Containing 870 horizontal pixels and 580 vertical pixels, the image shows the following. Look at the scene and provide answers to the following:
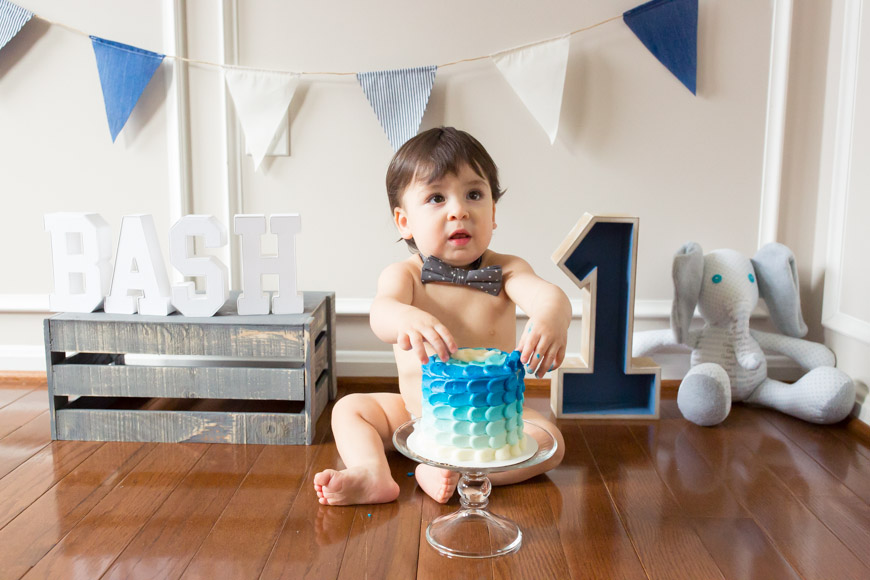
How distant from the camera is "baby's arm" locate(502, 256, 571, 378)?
119cm

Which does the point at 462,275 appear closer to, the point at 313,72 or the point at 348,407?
the point at 348,407

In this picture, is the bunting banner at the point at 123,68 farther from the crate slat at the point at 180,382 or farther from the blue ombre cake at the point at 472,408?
the blue ombre cake at the point at 472,408

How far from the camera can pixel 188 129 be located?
209 centimetres

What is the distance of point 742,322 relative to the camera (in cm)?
192

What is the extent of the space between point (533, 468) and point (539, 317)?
0.37m

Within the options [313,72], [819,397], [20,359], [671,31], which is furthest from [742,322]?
[20,359]

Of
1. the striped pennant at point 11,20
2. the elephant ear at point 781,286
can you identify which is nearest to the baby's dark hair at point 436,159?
the elephant ear at point 781,286

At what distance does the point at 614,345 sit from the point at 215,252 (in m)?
1.18

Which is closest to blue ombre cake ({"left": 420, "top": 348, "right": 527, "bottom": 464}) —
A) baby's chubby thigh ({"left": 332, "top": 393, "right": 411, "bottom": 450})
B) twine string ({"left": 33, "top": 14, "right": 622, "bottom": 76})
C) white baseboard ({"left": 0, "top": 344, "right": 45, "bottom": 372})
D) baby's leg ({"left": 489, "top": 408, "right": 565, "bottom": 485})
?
baby's leg ({"left": 489, "top": 408, "right": 565, "bottom": 485})

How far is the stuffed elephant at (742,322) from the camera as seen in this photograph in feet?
6.18

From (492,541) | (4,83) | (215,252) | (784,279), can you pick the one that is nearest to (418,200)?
(492,541)

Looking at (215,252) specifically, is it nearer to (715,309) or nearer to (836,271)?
(715,309)

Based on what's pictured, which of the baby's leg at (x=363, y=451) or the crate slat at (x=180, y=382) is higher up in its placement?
the crate slat at (x=180, y=382)

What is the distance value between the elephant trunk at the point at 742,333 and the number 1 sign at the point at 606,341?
0.24m
